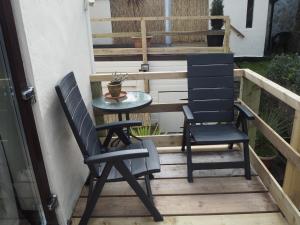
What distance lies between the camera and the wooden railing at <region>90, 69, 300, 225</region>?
177 centimetres

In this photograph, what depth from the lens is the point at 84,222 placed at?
1.83 meters

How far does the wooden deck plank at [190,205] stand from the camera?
199cm

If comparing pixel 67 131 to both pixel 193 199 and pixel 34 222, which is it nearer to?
pixel 34 222

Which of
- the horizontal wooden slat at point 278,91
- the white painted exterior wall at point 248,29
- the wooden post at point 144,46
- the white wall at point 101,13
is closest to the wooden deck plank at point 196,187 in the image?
the horizontal wooden slat at point 278,91

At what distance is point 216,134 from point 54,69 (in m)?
1.35

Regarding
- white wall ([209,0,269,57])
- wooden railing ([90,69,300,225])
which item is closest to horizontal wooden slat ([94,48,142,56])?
white wall ([209,0,269,57])

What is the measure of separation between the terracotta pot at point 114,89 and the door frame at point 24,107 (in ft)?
3.13

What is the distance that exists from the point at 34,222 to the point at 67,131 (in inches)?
24.4

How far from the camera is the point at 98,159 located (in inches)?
66.8

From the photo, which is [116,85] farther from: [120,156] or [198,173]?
[198,173]

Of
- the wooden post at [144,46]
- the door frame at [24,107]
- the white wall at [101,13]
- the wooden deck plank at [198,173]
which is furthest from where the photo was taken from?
the white wall at [101,13]

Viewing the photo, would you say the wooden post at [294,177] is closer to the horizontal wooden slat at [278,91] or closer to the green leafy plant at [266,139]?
the horizontal wooden slat at [278,91]

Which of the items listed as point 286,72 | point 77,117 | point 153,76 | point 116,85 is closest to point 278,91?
point 153,76

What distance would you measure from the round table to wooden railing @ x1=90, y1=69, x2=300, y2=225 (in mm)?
189
